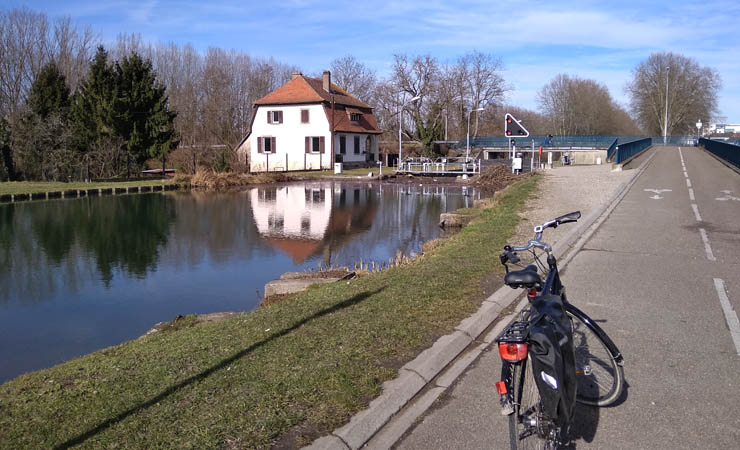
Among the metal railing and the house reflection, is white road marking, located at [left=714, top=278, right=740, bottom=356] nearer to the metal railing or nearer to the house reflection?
the house reflection

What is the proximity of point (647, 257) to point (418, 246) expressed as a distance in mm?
6838

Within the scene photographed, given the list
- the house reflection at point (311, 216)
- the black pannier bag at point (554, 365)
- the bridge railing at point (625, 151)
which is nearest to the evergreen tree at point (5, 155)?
the house reflection at point (311, 216)

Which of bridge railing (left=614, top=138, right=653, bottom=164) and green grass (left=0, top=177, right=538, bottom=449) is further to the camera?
bridge railing (left=614, top=138, right=653, bottom=164)

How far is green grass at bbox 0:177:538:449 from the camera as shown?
4074 mm

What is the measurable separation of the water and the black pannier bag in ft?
22.4

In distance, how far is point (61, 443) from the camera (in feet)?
13.0

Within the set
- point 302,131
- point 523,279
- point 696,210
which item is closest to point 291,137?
point 302,131

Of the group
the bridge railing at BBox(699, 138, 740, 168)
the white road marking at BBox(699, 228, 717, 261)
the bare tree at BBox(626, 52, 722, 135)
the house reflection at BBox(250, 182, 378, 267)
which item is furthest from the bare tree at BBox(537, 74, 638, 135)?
the white road marking at BBox(699, 228, 717, 261)

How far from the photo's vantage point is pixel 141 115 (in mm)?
38344

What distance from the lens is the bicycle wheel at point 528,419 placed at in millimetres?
3590

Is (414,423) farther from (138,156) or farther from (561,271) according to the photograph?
(138,156)

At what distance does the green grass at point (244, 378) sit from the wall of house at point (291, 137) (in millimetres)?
44640

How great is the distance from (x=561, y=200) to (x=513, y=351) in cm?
1776

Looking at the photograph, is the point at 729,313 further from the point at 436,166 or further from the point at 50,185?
the point at 436,166
